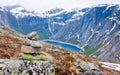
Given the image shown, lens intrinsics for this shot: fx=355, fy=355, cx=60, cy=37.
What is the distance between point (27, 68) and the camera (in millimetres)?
18453

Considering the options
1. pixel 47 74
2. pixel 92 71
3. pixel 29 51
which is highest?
pixel 29 51

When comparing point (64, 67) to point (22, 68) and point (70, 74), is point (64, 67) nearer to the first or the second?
point (70, 74)

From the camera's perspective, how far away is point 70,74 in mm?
37531

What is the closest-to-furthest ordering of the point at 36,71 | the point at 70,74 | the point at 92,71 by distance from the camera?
the point at 36,71
the point at 70,74
the point at 92,71

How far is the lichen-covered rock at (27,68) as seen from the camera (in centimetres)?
1783

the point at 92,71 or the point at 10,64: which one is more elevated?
the point at 10,64

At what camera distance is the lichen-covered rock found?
58.5 feet

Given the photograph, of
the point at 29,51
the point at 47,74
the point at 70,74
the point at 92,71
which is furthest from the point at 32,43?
the point at 92,71

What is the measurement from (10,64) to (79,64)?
80.2ft

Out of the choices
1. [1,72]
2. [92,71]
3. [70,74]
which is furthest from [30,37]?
[92,71]

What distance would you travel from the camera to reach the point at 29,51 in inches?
763

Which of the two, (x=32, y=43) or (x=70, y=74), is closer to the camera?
(x=32, y=43)

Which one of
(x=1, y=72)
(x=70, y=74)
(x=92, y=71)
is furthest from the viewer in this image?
(x=92, y=71)

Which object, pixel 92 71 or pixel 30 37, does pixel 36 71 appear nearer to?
pixel 30 37
